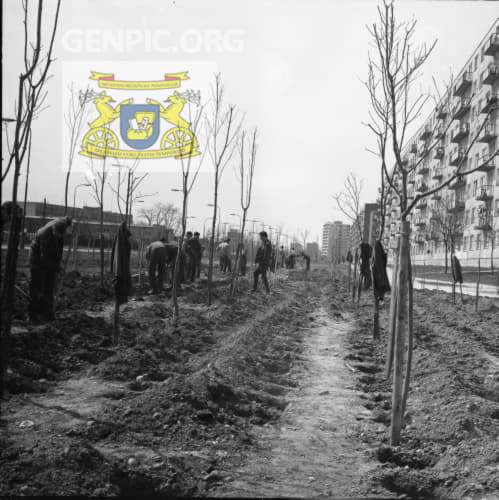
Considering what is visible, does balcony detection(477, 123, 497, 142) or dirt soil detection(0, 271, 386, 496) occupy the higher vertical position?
balcony detection(477, 123, 497, 142)

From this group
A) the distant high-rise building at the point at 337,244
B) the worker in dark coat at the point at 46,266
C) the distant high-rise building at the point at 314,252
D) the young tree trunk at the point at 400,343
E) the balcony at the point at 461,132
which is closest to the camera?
the young tree trunk at the point at 400,343

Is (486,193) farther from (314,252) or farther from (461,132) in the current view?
(314,252)

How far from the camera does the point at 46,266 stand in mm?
7980

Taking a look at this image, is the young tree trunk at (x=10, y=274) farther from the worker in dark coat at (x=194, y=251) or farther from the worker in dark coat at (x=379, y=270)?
the worker in dark coat at (x=194, y=251)

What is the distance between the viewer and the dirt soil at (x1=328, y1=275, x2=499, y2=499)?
3455 mm

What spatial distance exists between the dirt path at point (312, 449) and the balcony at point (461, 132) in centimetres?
4632

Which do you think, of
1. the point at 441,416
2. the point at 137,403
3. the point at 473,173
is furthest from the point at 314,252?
the point at 137,403

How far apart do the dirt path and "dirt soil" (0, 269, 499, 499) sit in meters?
0.01

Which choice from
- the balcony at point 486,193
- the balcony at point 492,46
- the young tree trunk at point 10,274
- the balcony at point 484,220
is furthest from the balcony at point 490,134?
the young tree trunk at point 10,274

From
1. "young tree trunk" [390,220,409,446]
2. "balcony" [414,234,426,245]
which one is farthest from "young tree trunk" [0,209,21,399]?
"balcony" [414,234,426,245]

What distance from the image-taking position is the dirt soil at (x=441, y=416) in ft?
11.3

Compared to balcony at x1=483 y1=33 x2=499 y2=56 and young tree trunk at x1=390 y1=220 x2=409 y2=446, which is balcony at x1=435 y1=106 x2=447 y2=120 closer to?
young tree trunk at x1=390 y1=220 x2=409 y2=446

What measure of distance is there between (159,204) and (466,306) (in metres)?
57.0

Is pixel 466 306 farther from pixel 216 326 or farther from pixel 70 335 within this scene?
pixel 70 335
